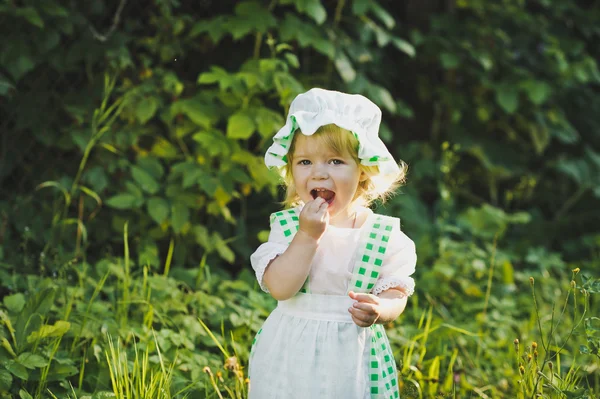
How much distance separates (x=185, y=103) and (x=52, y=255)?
0.85 m

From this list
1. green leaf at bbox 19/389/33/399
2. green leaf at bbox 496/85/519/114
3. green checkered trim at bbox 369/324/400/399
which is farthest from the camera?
green leaf at bbox 496/85/519/114

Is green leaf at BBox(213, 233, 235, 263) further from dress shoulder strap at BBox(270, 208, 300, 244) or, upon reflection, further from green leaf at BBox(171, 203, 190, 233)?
dress shoulder strap at BBox(270, 208, 300, 244)

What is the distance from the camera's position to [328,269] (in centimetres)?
176

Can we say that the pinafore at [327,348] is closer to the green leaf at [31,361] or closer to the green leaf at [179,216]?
the green leaf at [31,361]

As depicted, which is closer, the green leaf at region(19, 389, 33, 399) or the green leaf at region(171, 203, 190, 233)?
the green leaf at region(19, 389, 33, 399)

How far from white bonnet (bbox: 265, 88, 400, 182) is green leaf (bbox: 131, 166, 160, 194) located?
128 cm

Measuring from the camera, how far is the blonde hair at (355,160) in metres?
1.76

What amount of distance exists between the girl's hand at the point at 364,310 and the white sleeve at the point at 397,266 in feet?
0.44

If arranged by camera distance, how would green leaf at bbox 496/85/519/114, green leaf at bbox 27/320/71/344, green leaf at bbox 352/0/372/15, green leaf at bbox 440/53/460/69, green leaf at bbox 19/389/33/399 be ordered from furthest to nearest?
green leaf at bbox 496/85/519/114
green leaf at bbox 440/53/460/69
green leaf at bbox 352/0/372/15
green leaf at bbox 27/320/71/344
green leaf at bbox 19/389/33/399

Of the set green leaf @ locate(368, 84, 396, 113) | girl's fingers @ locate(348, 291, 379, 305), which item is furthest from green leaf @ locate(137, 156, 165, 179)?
girl's fingers @ locate(348, 291, 379, 305)

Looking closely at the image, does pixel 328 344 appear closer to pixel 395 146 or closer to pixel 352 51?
pixel 352 51

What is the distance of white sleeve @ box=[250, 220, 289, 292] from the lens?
1.76m

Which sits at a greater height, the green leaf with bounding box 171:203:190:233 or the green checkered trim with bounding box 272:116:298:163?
the green checkered trim with bounding box 272:116:298:163

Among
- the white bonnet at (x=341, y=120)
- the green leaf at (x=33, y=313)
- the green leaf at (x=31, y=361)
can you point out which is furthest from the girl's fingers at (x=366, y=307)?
the green leaf at (x=33, y=313)
